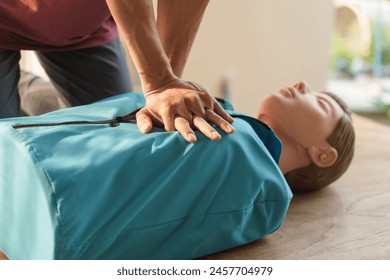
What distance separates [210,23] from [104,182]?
1.95m

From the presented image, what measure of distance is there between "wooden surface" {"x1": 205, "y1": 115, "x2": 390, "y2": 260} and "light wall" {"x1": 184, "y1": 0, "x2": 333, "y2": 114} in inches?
41.6

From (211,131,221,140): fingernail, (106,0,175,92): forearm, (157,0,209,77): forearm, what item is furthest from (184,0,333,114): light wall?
(211,131,221,140): fingernail

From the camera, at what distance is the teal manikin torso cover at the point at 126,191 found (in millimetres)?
1192

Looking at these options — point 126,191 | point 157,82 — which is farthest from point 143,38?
point 126,191

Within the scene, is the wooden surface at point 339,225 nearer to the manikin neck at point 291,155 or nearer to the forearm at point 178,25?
the manikin neck at point 291,155

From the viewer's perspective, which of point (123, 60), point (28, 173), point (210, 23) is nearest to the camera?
point (28, 173)

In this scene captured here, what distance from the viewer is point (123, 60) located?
214cm

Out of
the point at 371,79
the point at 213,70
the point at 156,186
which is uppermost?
the point at 156,186

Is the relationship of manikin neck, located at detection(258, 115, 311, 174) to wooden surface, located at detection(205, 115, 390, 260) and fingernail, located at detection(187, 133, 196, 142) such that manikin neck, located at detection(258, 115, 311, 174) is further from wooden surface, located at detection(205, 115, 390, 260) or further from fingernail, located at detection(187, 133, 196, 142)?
fingernail, located at detection(187, 133, 196, 142)

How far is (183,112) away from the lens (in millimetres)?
1386

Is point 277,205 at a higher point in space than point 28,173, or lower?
lower

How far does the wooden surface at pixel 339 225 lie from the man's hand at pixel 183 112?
1.08ft
